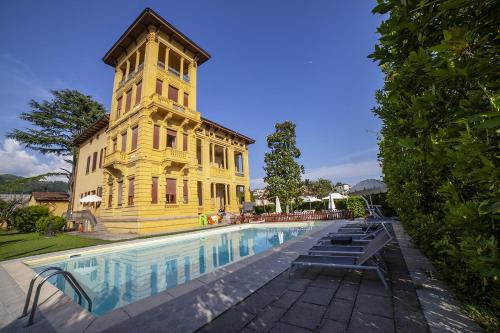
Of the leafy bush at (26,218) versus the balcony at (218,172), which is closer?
the leafy bush at (26,218)

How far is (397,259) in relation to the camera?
5758 millimetres

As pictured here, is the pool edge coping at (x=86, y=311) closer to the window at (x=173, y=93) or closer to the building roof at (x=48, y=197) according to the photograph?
the window at (x=173, y=93)

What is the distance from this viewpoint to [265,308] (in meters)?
3.41

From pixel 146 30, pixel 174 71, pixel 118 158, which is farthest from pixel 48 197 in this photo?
pixel 146 30

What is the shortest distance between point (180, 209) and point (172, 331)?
16.0 m

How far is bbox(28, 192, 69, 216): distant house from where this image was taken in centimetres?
2889

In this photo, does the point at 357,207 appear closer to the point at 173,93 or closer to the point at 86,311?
the point at 173,93

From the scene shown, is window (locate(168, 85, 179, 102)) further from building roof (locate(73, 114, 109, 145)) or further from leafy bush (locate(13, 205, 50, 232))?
leafy bush (locate(13, 205, 50, 232))

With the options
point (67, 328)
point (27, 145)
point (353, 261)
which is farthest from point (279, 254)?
point (27, 145)

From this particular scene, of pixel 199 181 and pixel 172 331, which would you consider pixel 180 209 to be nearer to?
pixel 199 181

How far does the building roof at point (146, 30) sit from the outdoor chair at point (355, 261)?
20338mm

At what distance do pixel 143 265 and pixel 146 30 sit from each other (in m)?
18.7

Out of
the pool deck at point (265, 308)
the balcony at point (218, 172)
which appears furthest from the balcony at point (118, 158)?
the pool deck at point (265, 308)

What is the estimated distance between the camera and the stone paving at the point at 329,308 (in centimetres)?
286
